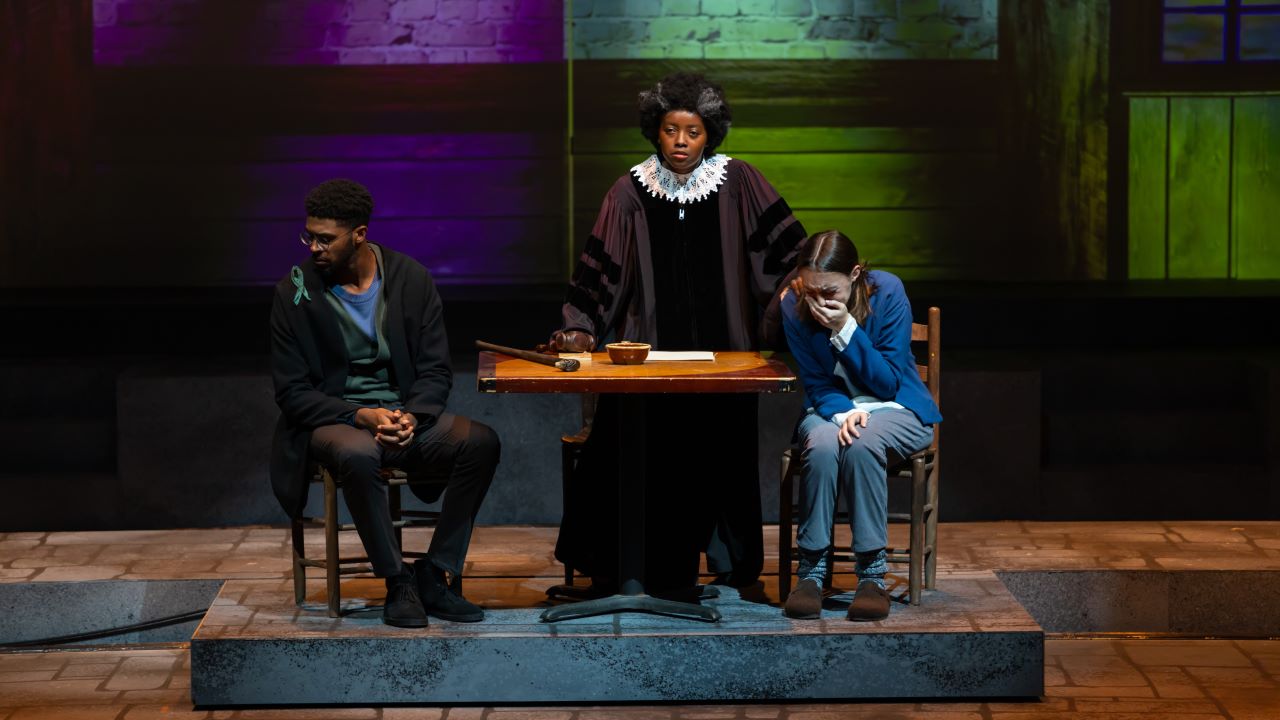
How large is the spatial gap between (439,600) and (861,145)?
12.4ft

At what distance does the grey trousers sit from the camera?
4.87m

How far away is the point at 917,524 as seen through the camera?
16.3 feet

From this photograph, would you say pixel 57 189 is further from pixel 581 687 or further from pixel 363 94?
pixel 581 687

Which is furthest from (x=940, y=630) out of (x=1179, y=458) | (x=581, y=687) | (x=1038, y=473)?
(x=1179, y=458)

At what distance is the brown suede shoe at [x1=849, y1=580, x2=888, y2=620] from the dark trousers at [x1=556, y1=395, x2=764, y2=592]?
1.49ft

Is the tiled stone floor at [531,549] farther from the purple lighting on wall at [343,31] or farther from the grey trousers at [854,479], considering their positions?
the purple lighting on wall at [343,31]

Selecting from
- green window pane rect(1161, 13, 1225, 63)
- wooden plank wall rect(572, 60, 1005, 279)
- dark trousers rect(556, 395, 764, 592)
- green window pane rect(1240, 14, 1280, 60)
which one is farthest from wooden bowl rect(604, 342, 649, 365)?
green window pane rect(1240, 14, 1280, 60)

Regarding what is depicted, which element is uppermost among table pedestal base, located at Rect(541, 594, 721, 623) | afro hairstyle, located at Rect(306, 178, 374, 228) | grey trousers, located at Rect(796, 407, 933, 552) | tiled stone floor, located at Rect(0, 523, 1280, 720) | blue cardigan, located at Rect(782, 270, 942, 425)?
afro hairstyle, located at Rect(306, 178, 374, 228)

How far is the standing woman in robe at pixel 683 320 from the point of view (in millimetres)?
5191

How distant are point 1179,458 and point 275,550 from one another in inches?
130

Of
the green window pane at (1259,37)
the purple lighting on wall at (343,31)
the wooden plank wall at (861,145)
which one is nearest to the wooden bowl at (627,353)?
the wooden plank wall at (861,145)

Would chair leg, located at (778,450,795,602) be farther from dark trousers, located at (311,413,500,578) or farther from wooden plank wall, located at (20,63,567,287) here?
wooden plank wall, located at (20,63,567,287)

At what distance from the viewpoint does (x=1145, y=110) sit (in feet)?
26.4

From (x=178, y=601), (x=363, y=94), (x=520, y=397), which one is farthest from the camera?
(x=363, y=94)
